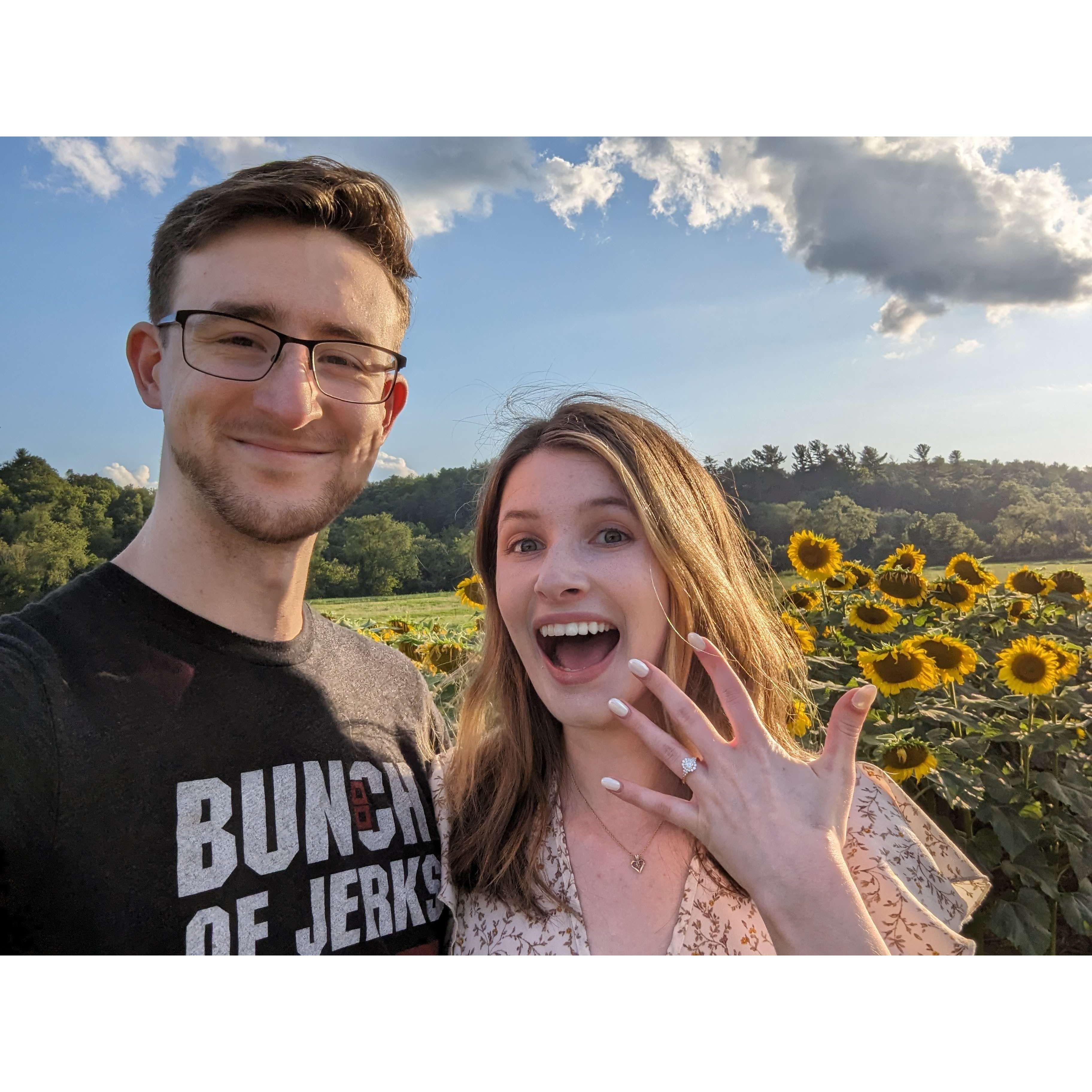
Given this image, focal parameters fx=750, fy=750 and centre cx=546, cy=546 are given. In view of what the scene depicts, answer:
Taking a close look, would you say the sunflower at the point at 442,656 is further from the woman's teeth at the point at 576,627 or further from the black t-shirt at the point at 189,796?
the woman's teeth at the point at 576,627

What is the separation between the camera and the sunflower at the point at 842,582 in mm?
2484

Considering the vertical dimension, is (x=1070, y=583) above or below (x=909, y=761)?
above

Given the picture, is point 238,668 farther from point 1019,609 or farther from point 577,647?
point 1019,609

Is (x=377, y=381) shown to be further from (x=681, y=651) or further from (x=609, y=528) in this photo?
(x=681, y=651)

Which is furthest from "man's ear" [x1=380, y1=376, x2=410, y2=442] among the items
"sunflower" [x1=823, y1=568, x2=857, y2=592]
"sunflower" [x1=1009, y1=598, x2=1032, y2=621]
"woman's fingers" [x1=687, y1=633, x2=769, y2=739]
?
"sunflower" [x1=1009, y1=598, x2=1032, y2=621]

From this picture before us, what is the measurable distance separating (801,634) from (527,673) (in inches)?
39.0

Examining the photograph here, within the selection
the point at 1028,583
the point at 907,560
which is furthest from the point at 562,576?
the point at 1028,583

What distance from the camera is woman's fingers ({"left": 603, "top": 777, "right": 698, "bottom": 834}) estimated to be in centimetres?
121

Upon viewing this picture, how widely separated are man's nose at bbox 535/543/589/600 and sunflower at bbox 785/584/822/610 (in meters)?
1.21

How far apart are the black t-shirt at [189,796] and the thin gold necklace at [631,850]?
34 centimetres

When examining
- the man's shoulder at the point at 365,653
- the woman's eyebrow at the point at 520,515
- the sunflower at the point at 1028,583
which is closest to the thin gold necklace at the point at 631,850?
the man's shoulder at the point at 365,653

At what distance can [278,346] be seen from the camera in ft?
5.02
